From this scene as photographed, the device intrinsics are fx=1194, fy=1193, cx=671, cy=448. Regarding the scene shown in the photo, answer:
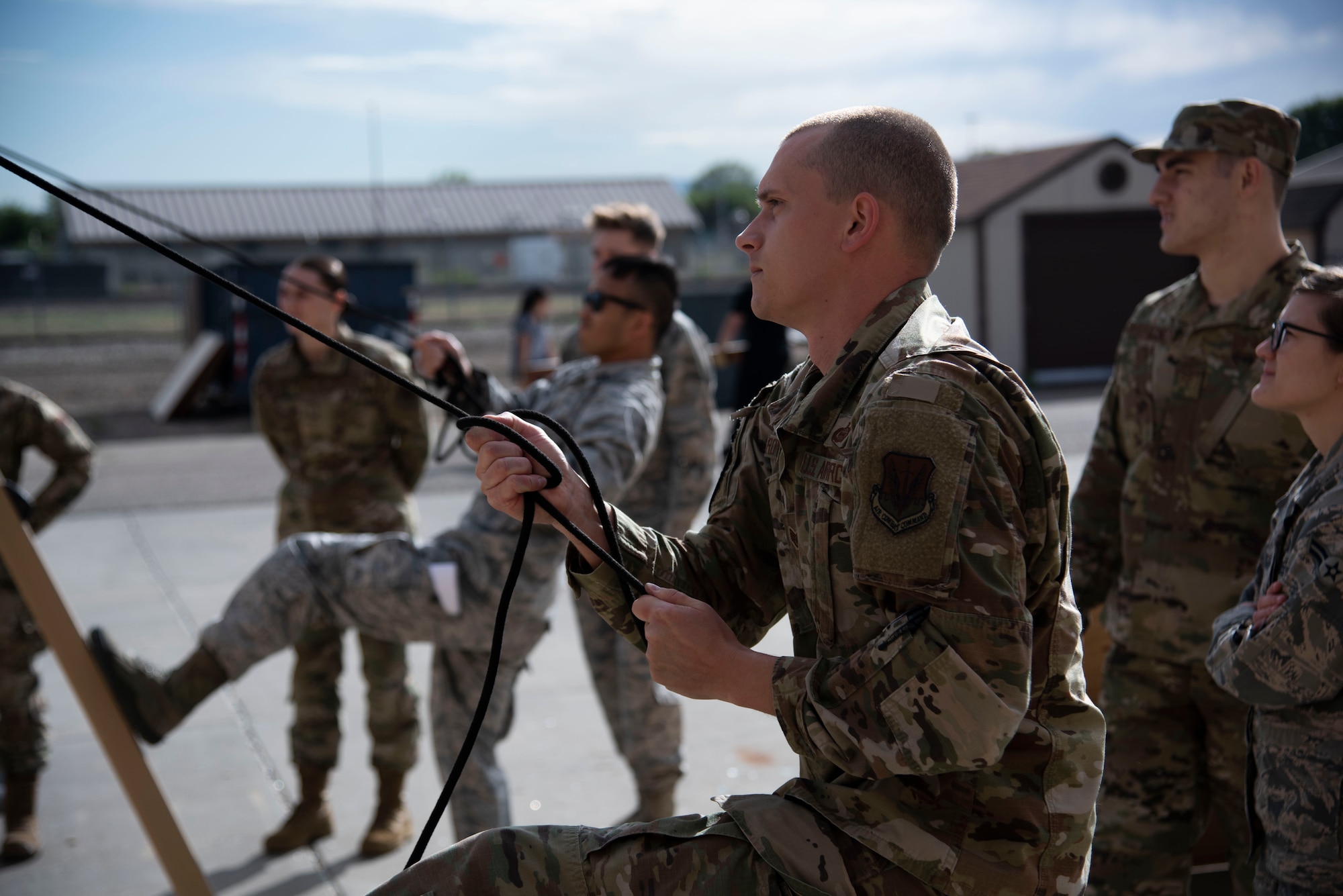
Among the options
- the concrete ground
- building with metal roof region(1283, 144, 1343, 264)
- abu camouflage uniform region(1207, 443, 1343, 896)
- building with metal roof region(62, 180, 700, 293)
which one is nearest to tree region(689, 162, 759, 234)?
building with metal roof region(62, 180, 700, 293)

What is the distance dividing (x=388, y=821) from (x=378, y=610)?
48.3 inches

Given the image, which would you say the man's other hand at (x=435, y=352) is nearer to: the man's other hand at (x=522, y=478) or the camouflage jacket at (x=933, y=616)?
the man's other hand at (x=522, y=478)

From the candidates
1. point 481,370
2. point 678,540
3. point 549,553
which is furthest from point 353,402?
point 678,540

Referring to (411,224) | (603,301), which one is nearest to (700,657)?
(603,301)

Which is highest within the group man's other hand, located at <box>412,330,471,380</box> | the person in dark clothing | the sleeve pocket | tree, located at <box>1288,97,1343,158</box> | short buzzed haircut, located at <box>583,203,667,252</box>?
tree, located at <box>1288,97,1343,158</box>

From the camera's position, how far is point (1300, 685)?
220cm

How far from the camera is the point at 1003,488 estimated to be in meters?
1.49

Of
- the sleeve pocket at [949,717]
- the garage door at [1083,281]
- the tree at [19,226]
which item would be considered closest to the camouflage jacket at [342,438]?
the sleeve pocket at [949,717]

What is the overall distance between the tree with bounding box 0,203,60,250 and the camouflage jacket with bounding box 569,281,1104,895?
2536 inches

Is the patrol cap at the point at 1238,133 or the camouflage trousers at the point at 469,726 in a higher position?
the patrol cap at the point at 1238,133

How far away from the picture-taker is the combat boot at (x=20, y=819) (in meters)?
4.02

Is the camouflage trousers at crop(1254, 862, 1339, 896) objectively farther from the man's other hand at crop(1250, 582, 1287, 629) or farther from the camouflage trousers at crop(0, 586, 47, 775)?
the camouflage trousers at crop(0, 586, 47, 775)

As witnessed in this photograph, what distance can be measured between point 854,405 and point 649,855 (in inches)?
26.8

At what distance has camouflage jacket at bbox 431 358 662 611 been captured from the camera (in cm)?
334
